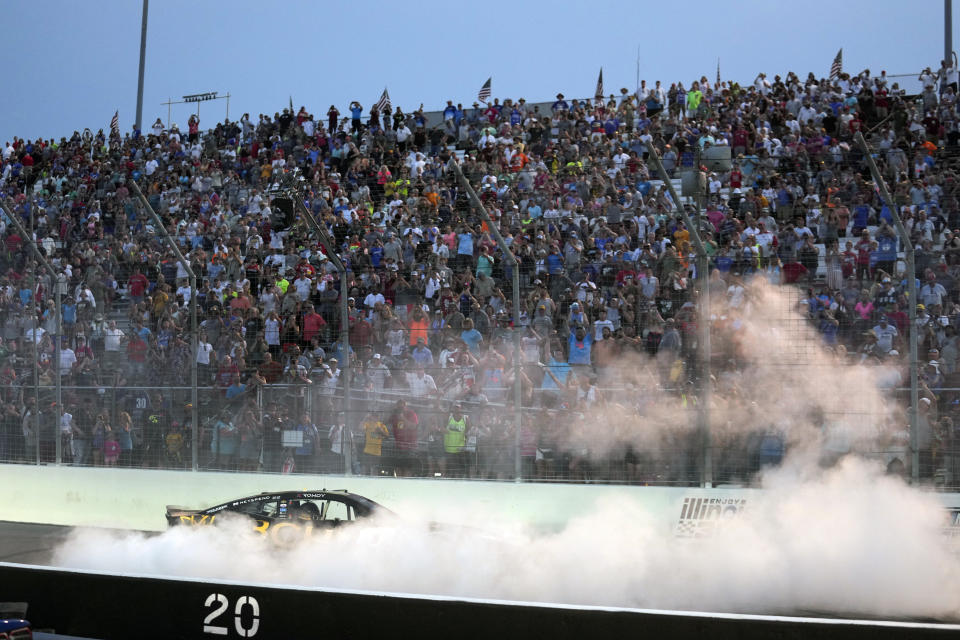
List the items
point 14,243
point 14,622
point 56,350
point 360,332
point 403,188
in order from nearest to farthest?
1. point 14,622
2. point 360,332
3. point 56,350
4. point 14,243
5. point 403,188

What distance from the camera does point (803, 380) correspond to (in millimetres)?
10430

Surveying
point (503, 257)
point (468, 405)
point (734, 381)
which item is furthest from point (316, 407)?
point (734, 381)

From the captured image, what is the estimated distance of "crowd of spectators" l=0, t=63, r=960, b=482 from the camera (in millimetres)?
10812

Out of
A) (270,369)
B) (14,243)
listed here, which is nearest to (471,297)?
(270,369)

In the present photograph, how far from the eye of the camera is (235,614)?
6.74 metres

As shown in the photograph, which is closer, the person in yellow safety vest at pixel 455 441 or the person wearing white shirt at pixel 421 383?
the person in yellow safety vest at pixel 455 441

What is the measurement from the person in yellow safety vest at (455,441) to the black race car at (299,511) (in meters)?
1.25

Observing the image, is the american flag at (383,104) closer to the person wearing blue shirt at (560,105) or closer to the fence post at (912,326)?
the person wearing blue shirt at (560,105)

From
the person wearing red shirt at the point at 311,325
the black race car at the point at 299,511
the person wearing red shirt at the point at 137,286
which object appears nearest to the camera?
the black race car at the point at 299,511

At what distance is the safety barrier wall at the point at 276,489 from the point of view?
35.7ft

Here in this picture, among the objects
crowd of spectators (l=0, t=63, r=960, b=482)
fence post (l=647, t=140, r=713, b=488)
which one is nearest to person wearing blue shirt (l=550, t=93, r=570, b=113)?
crowd of spectators (l=0, t=63, r=960, b=482)

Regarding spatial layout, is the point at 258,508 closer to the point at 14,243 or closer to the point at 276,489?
the point at 276,489

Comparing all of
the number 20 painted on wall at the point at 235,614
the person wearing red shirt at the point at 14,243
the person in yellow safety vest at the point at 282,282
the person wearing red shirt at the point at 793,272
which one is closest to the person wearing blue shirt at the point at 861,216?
the person wearing red shirt at the point at 793,272

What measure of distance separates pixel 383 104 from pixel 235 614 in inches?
728
